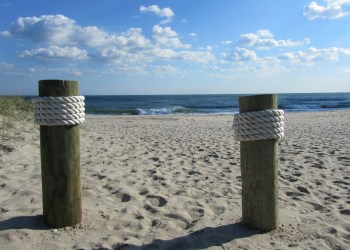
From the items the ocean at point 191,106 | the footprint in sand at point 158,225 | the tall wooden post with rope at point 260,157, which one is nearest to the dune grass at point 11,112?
the footprint in sand at point 158,225

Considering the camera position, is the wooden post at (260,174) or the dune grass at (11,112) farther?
the dune grass at (11,112)

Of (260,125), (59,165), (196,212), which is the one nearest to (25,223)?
(59,165)

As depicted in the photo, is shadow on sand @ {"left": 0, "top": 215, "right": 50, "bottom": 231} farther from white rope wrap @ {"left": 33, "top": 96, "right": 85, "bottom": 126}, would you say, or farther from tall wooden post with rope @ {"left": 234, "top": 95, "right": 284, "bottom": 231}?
tall wooden post with rope @ {"left": 234, "top": 95, "right": 284, "bottom": 231}

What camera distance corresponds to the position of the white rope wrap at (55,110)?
2.62 m

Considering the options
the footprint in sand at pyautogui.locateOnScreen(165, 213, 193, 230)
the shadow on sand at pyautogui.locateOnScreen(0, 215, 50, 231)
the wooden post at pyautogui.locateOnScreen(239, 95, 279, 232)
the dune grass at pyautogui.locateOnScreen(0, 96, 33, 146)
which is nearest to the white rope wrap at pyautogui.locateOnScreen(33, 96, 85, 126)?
the shadow on sand at pyautogui.locateOnScreen(0, 215, 50, 231)

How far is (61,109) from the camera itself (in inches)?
103

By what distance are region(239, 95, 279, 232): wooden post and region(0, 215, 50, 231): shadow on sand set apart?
66.1 inches

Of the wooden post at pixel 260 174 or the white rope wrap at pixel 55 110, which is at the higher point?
the white rope wrap at pixel 55 110

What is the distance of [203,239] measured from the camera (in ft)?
8.75

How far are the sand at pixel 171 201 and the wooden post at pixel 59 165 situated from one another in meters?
0.14

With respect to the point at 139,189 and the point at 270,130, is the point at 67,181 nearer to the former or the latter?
the point at 139,189

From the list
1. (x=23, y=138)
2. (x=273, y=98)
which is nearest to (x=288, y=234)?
(x=273, y=98)

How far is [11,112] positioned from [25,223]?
5.21 m

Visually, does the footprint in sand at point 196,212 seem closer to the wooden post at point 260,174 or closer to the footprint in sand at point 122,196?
the wooden post at point 260,174
